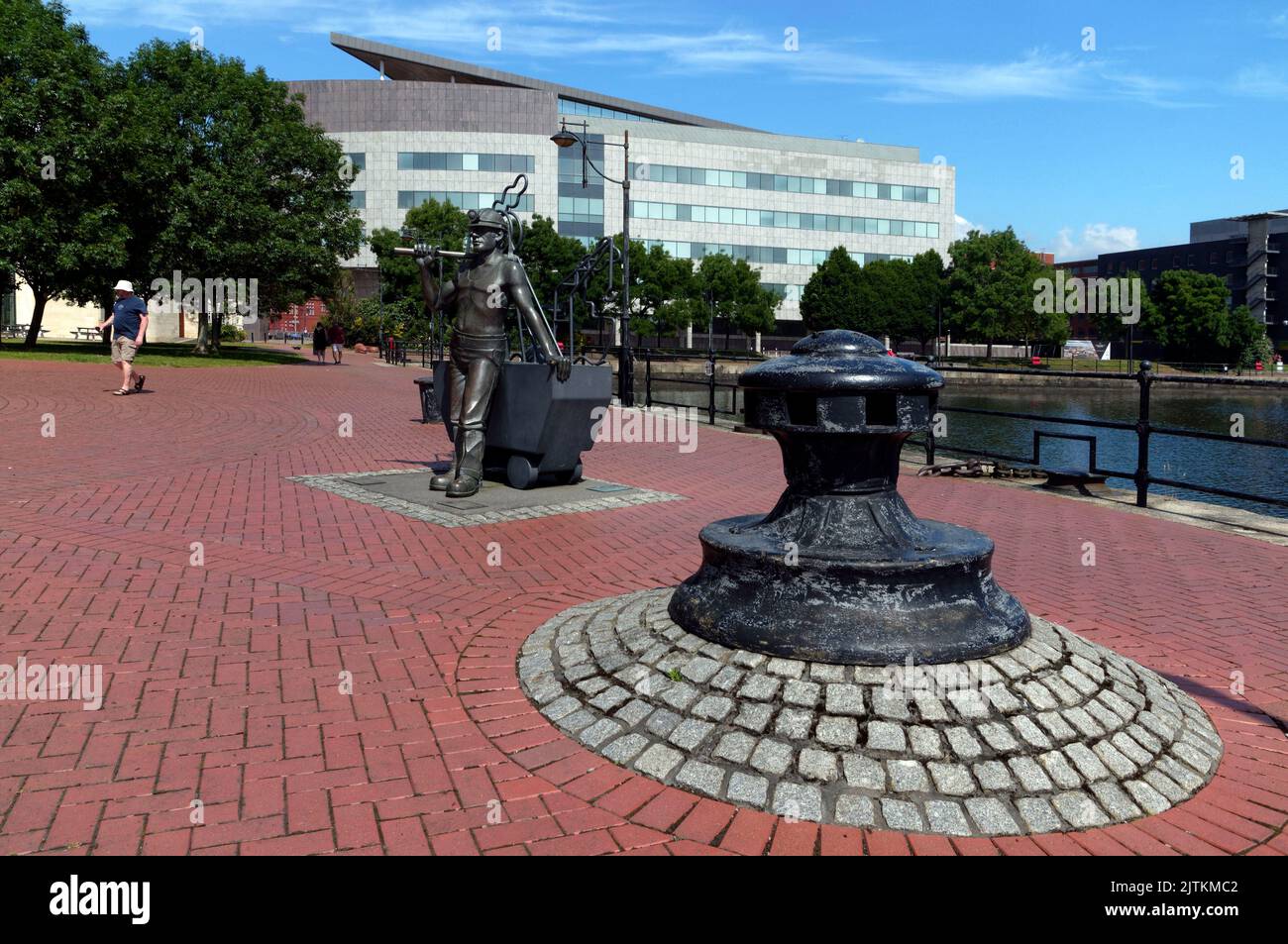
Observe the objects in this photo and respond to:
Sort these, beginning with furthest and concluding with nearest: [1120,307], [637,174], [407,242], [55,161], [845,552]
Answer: [1120,307]
[637,174]
[407,242]
[55,161]
[845,552]

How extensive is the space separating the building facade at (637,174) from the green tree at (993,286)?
392 inches

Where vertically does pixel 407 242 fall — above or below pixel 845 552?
above

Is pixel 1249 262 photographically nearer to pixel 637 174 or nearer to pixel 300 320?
pixel 637 174

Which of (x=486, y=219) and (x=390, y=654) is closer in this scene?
(x=390, y=654)

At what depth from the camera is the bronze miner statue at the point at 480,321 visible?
26.9 feet

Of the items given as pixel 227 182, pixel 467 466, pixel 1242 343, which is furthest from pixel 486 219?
pixel 1242 343

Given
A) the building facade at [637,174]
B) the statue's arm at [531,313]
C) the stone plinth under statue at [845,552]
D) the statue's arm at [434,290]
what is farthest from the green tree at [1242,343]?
the stone plinth under statue at [845,552]

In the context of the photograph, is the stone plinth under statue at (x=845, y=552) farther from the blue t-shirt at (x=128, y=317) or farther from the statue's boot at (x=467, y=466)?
the blue t-shirt at (x=128, y=317)

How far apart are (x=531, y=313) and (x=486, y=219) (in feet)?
3.04

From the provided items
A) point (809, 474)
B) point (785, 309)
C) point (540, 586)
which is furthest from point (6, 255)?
point (785, 309)

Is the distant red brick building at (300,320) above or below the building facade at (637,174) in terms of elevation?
below

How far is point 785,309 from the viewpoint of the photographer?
7912cm

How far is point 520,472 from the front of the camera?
875 cm

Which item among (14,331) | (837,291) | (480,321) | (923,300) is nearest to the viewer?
(480,321)
